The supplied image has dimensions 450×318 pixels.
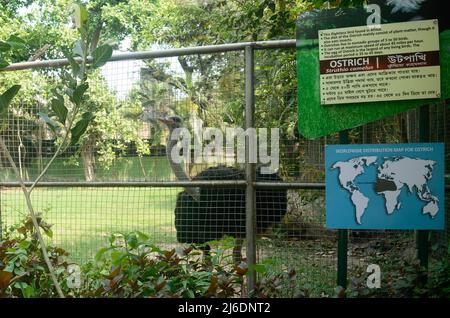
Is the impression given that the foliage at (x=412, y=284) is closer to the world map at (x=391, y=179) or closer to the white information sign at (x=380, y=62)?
the world map at (x=391, y=179)

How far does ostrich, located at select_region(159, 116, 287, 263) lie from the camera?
3555 mm

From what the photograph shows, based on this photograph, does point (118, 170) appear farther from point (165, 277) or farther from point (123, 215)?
point (165, 277)

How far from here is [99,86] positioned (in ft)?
12.9

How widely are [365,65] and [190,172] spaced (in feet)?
4.92

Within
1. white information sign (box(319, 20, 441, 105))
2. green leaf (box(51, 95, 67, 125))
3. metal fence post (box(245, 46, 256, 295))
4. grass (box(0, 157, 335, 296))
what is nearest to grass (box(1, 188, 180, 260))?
grass (box(0, 157, 335, 296))

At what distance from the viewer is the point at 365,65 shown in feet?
9.09

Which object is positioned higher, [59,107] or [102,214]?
[59,107]

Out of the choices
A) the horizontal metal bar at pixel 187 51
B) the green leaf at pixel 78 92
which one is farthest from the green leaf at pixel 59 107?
the horizontal metal bar at pixel 187 51

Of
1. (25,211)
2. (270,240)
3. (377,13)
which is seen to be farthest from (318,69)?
(25,211)

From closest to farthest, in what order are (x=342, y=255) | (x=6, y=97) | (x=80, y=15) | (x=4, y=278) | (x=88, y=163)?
1. (x=4, y=278)
2. (x=80, y=15)
3. (x=6, y=97)
4. (x=342, y=255)
5. (x=88, y=163)

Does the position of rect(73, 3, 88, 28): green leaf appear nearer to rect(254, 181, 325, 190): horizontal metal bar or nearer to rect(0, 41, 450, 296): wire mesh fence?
rect(0, 41, 450, 296): wire mesh fence

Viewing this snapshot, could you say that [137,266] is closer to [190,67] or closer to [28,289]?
[28,289]

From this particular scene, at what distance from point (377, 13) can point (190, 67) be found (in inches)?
68.9

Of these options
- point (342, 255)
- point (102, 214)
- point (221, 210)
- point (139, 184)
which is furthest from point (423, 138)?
point (102, 214)
